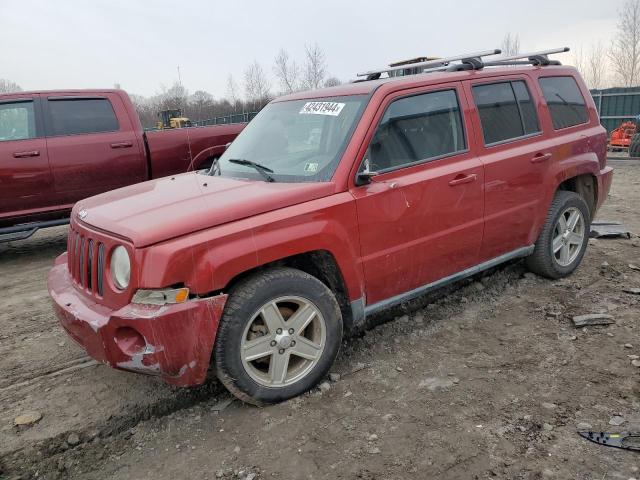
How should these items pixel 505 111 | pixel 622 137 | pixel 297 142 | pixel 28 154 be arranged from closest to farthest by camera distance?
pixel 297 142, pixel 505 111, pixel 28 154, pixel 622 137

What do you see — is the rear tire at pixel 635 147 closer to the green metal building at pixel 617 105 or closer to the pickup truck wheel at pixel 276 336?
the green metal building at pixel 617 105

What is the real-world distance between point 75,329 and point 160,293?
69cm

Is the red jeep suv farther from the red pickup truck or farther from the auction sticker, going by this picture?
the red pickup truck

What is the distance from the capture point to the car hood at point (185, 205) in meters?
2.80

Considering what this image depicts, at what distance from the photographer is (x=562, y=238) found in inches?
191

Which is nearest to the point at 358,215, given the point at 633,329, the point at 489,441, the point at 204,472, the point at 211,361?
the point at 211,361

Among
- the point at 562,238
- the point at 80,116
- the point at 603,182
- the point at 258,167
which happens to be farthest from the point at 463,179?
the point at 80,116

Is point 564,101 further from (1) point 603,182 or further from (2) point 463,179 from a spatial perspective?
(2) point 463,179

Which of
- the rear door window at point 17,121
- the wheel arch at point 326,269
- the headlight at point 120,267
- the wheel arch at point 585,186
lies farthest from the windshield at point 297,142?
the rear door window at point 17,121

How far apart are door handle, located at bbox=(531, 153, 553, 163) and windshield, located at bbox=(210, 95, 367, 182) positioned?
165 cm

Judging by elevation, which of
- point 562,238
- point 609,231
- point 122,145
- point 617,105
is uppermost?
point 617,105

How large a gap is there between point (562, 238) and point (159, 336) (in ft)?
12.3

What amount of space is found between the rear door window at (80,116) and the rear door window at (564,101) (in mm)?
5383

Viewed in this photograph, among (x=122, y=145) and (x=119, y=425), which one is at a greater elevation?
(x=122, y=145)
